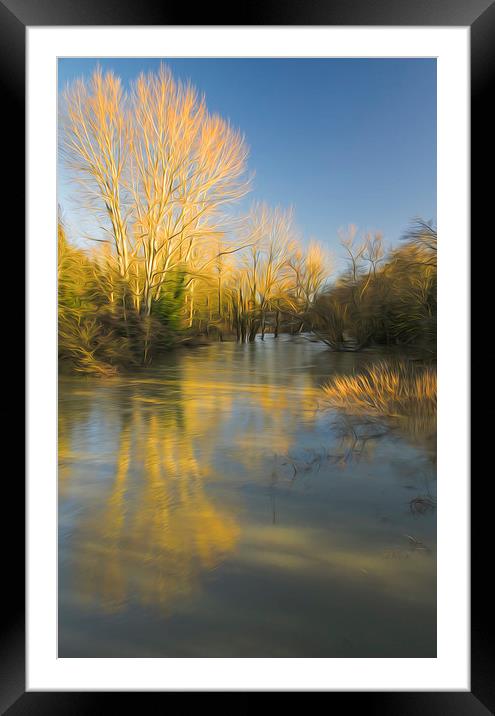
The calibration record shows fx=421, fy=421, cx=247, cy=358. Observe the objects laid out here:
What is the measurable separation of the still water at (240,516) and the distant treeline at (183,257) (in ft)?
0.35

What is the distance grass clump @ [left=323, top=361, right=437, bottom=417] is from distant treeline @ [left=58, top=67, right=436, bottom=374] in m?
0.10

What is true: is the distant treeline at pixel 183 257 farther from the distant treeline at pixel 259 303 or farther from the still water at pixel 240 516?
the still water at pixel 240 516

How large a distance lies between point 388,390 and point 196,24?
1.16 m

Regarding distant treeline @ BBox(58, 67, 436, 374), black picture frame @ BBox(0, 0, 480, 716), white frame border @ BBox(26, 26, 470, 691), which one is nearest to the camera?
black picture frame @ BBox(0, 0, 480, 716)

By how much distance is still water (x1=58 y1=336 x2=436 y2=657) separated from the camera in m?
1.26

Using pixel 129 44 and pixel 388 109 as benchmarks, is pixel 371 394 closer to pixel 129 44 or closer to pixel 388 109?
pixel 388 109

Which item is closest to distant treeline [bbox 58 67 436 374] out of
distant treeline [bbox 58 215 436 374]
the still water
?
distant treeline [bbox 58 215 436 374]

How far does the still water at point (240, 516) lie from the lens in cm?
126

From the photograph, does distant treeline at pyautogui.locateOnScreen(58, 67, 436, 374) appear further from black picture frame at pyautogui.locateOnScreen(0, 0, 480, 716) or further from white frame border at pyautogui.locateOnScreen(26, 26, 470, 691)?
black picture frame at pyautogui.locateOnScreen(0, 0, 480, 716)

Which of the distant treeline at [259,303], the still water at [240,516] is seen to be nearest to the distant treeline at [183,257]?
the distant treeline at [259,303]

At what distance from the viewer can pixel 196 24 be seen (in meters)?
1.09
